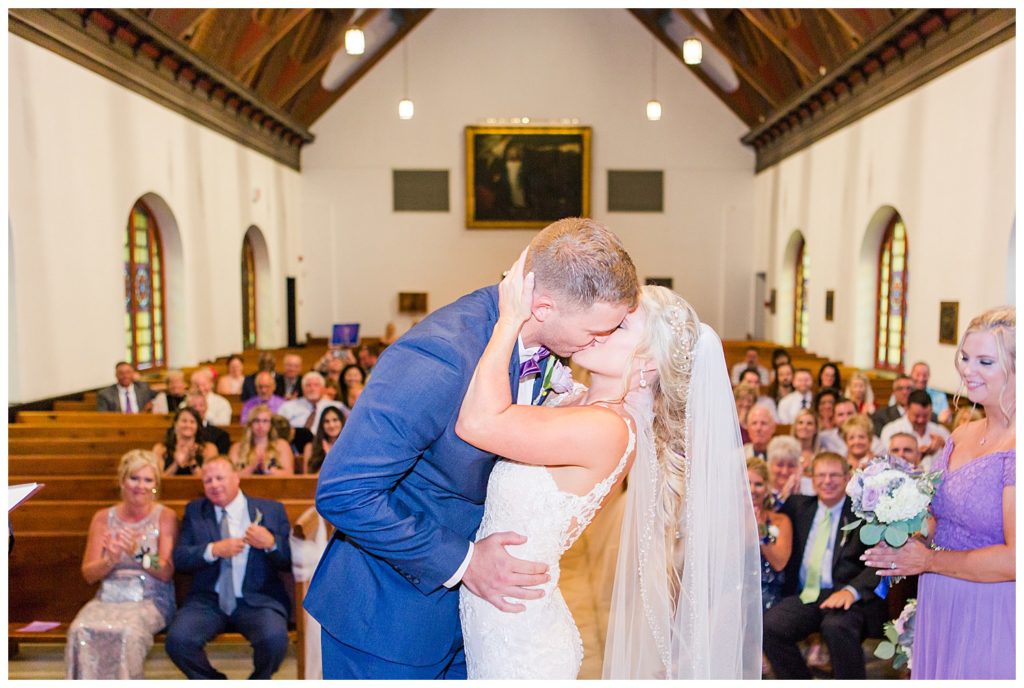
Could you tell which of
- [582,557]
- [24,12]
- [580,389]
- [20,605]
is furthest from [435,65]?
[580,389]

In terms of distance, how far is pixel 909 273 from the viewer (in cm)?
1085

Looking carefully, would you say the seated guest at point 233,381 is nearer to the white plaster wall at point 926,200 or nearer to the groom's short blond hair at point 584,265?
the white plaster wall at point 926,200

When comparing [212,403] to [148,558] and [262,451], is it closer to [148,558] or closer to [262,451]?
[262,451]

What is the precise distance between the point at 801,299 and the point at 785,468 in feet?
40.2

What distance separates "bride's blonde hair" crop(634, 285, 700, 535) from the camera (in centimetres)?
262

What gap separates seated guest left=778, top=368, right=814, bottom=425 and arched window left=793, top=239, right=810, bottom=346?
7.83 meters

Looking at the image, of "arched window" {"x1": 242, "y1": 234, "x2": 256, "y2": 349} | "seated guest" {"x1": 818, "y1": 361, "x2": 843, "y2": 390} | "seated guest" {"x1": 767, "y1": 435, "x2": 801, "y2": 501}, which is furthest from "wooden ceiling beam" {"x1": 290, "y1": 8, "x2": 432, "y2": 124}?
"seated guest" {"x1": 767, "y1": 435, "x2": 801, "y2": 501}

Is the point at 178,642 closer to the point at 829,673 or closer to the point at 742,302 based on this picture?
the point at 829,673

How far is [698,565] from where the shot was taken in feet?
9.29

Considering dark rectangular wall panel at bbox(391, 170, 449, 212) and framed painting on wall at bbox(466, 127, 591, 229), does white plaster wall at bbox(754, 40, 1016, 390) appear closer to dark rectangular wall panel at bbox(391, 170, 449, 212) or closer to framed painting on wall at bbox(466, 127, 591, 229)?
framed painting on wall at bbox(466, 127, 591, 229)

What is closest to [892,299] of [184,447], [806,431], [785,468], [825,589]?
[806,431]

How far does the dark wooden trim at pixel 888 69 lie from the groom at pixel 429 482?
781 cm

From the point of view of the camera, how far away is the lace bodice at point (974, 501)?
2.74 m

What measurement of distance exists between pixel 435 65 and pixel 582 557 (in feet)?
44.7
